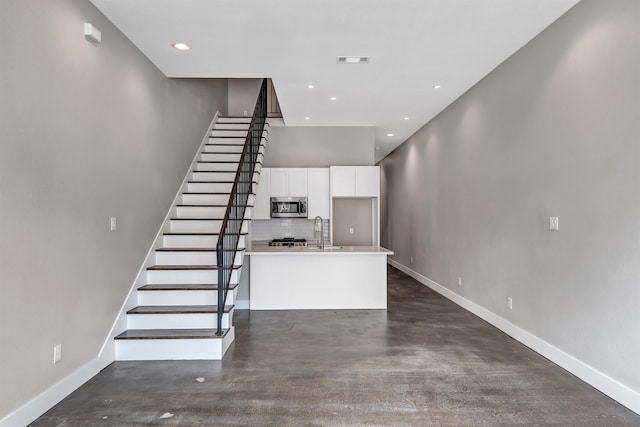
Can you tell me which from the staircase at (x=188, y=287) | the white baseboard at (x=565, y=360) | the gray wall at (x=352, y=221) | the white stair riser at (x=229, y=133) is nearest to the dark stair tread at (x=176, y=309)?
the staircase at (x=188, y=287)

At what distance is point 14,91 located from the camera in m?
2.41

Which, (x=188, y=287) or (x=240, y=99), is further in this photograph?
(x=240, y=99)

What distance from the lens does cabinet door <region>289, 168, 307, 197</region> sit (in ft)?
23.9

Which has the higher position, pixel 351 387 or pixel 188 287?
pixel 188 287

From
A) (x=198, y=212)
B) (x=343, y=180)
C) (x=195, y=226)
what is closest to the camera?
(x=195, y=226)

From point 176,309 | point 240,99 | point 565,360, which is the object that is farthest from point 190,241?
point 240,99

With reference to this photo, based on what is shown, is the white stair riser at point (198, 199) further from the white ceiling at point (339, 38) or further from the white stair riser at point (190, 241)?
the white ceiling at point (339, 38)

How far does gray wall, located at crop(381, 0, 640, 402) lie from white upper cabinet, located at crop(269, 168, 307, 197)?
2.82 metres

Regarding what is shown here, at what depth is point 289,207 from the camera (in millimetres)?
7254

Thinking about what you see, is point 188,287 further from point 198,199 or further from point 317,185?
point 317,185

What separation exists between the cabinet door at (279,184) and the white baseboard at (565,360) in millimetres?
3583

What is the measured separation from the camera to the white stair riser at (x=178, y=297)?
4.14 meters

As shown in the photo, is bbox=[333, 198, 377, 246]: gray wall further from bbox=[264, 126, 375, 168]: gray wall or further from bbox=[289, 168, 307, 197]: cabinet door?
bbox=[289, 168, 307, 197]: cabinet door

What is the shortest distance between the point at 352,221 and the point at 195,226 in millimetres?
3865
